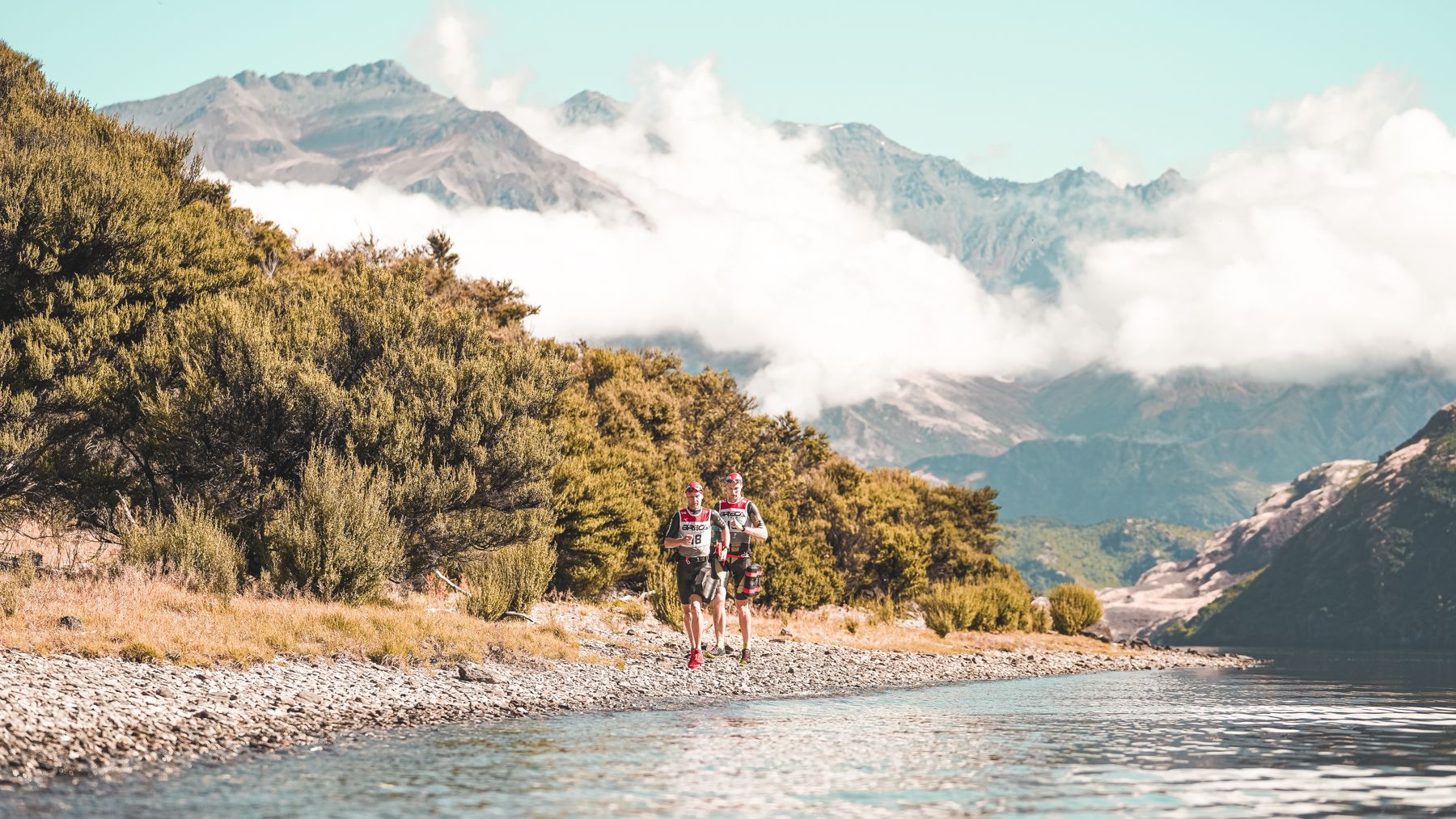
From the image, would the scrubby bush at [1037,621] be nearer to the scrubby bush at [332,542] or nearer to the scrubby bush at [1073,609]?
the scrubby bush at [1073,609]

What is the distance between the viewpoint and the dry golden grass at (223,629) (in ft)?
66.4

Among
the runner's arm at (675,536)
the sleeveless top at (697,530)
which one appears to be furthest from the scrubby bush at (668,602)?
the runner's arm at (675,536)

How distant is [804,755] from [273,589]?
16.5m

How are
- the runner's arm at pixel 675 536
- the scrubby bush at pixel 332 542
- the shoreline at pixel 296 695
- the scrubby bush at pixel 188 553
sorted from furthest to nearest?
the scrubby bush at pixel 332 542 → the scrubby bush at pixel 188 553 → the runner's arm at pixel 675 536 → the shoreline at pixel 296 695

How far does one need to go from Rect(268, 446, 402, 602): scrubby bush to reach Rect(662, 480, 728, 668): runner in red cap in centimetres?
780

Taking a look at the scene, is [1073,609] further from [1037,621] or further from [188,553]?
[188,553]

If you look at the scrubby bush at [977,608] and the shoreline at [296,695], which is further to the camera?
the scrubby bush at [977,608]

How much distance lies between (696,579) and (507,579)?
9.08m

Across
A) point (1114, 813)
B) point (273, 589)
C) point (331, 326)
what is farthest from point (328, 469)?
point (1114, 813)

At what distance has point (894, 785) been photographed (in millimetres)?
13570

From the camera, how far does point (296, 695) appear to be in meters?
19.3

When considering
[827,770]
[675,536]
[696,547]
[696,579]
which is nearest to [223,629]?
[675,536]

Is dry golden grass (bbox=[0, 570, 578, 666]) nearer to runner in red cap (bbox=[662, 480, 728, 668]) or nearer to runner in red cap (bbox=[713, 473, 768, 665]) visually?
runner in red cap (bbox=[662, 480, 728, 668])

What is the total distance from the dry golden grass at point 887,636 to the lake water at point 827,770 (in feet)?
72.2
